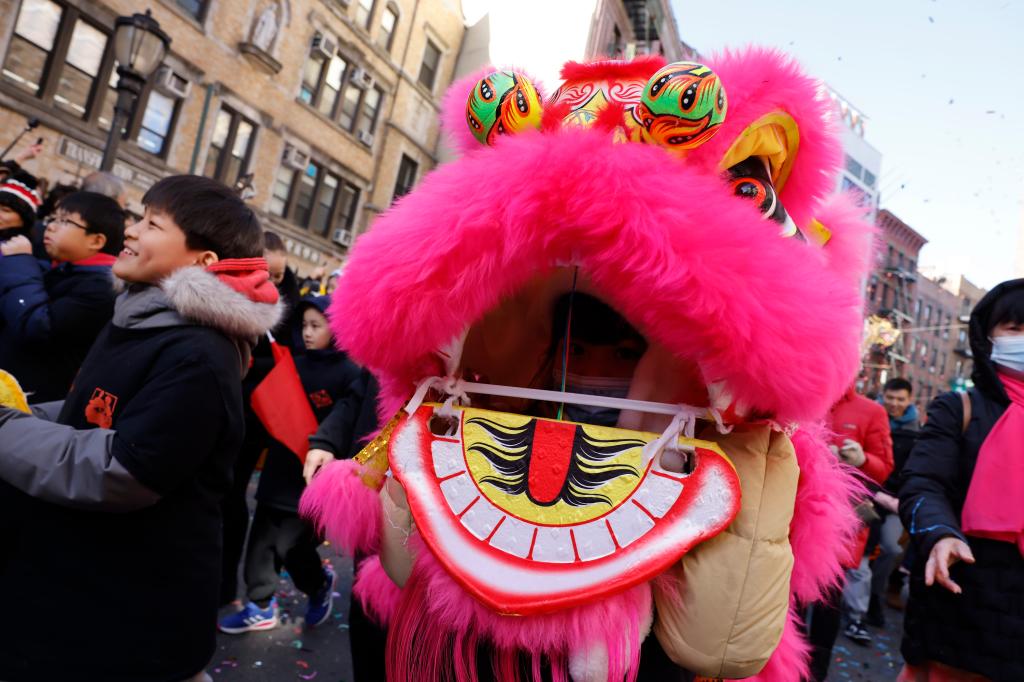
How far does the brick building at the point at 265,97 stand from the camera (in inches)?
445

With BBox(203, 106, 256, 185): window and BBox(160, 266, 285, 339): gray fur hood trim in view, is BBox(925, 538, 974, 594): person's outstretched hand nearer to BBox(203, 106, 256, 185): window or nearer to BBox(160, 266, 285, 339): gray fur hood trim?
BBox(160, 266, 285, 339): gray fur hood trim

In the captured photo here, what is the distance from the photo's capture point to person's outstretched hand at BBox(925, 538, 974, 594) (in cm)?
202

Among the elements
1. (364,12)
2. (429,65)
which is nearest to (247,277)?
(364,12)

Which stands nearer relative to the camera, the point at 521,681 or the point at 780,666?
the point at 521,681

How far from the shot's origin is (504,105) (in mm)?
1400

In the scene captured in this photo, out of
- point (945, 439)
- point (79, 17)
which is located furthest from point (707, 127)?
point (79, 17)

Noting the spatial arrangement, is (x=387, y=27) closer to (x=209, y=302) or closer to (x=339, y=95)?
(x=339, y=95)

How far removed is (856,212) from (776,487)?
40.2 inches

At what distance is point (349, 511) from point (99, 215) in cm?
226

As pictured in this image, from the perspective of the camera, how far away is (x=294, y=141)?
16.2m

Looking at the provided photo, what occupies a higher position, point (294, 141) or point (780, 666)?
point (294, 141)

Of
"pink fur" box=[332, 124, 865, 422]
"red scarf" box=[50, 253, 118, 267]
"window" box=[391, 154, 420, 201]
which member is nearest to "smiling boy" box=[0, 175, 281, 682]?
"pink fur" box=[332, 124, 865, 422]

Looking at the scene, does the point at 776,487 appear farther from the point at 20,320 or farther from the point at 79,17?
the point at 79,17

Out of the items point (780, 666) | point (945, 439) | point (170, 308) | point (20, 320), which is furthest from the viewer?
point (20, 320)
